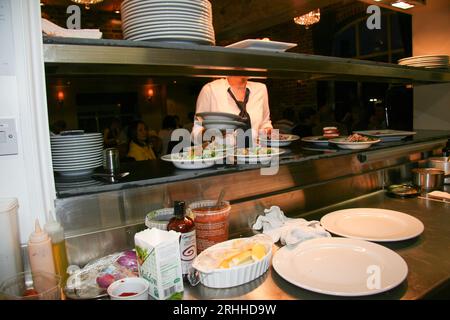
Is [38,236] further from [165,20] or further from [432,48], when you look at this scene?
[432,48]

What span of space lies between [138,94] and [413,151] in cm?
915

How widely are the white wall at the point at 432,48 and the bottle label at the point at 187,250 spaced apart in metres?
2.81

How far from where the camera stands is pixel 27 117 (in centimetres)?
98

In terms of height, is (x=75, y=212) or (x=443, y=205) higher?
(x=75, y=212)

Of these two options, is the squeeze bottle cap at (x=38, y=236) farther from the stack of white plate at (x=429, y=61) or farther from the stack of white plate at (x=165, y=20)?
the stack of white plate at (x=429, y=61)

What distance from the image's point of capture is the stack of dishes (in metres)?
1.29

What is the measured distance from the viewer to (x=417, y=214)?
57.9 inches

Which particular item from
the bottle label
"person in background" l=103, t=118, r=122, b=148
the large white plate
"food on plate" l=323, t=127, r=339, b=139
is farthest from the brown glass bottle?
"person in background" l=103, t=118, r=122, b=148

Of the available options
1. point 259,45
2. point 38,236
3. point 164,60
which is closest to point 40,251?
point 38,236

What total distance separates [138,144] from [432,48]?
3.42m

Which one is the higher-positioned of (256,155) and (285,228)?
(256,155)

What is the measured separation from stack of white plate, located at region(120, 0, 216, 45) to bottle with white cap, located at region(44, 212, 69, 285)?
1.99 feet

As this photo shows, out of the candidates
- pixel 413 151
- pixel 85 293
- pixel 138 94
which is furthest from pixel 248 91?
pixel 138 94
